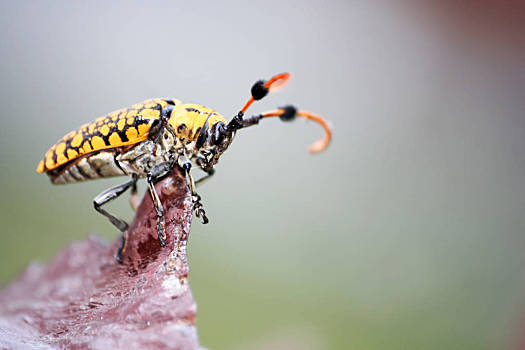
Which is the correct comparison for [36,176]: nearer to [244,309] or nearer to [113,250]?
[244,309]

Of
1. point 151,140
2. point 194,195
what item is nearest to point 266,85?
point 194,195

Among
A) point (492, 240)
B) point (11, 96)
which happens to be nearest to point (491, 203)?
point (492, 240)

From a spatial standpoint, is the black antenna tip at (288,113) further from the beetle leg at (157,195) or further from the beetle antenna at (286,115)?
the beetle leg at (157,195)

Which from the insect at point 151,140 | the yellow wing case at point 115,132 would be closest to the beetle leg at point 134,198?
the insect at point 151,140

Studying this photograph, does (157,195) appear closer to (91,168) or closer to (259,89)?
(259,89)

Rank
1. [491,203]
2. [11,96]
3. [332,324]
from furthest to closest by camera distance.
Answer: [11,96]
[491,203]
[332,324]
